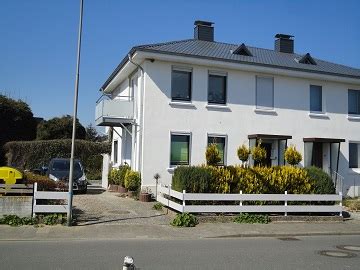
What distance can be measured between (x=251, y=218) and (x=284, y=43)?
645 inches

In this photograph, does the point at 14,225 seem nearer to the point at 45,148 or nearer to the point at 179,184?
the point at 179,184

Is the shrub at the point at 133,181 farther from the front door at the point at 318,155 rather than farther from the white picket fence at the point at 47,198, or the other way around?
the front door at the point at 318,155

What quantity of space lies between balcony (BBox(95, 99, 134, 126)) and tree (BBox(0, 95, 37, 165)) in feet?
74.8

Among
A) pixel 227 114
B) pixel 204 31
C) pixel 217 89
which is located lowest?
pixel 227 114

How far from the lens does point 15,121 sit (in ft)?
142

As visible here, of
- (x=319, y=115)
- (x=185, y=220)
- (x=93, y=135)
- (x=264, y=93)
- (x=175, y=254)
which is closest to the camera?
(x=175, y=254)

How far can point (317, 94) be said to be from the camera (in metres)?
24.4

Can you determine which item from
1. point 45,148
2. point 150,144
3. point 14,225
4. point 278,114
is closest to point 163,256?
point 14,225

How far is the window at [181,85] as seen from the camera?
21156mm

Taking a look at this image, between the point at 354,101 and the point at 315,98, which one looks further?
the point at 354,101

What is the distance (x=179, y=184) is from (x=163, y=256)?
21.6 ft

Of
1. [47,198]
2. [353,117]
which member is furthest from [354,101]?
[47,198]

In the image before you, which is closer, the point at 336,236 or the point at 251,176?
the point at 336,236

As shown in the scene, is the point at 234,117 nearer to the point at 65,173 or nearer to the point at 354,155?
the point at 354,155
